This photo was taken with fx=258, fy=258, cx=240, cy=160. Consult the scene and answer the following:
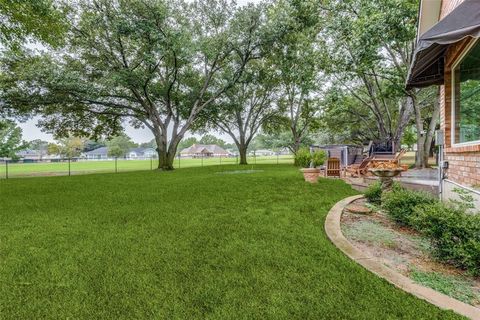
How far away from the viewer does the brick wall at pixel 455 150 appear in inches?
141

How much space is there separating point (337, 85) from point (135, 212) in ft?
42.9

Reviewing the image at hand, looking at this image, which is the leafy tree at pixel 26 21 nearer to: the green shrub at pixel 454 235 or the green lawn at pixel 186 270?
the green lawn at pixel 186 270

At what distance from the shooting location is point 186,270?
2.29 meters

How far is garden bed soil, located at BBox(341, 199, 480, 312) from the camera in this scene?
6.57 ft

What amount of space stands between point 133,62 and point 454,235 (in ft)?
52.0

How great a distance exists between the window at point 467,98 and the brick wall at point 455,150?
143 mm

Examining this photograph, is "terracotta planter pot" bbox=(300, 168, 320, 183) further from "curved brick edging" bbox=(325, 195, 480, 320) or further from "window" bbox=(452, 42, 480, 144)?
"curved brick edging" bbox=(325, 195, 480, 320)

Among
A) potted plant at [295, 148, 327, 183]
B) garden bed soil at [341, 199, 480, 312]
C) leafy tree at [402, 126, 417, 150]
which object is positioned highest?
leafy tree at [402, 126, 417, 150]

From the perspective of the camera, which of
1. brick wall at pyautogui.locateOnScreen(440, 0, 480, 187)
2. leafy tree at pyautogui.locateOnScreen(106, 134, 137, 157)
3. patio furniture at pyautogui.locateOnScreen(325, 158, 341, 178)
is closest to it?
brick wall at pyautogui.locateOnScreen(440, 0, 480, 187)

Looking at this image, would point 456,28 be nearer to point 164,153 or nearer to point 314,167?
point 314,167

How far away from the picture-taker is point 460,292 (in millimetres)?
1935

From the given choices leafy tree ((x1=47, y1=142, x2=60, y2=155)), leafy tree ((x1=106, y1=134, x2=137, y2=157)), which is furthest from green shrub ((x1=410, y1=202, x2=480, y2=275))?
leafy tree ((x1=47, y1=142, x2=60, y2=155))

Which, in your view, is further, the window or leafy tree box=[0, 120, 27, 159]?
leafy tree box=[0, 120, 27, 159]

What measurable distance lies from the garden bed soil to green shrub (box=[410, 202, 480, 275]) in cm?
9
